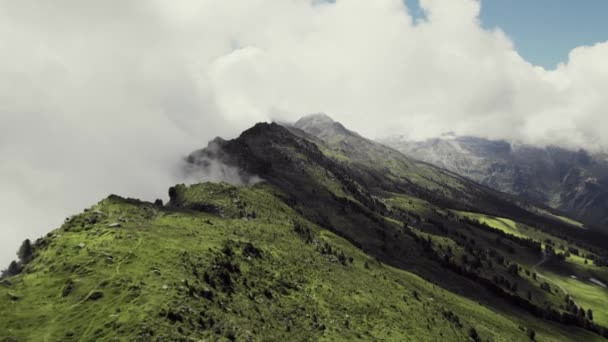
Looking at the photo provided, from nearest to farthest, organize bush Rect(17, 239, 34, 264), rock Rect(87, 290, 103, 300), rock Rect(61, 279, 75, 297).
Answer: rock Rect(87, 290, 103, 300), rock Rect(61, 279, 75, 297), bush Rect(17, 239, 34, 264)

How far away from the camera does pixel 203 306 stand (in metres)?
70.3

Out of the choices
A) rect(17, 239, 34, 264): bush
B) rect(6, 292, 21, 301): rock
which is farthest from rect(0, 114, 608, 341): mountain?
rect(17, 239, 34, 264): bush

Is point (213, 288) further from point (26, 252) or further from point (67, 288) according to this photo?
point (26, 252)

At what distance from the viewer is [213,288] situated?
79125 millimetres

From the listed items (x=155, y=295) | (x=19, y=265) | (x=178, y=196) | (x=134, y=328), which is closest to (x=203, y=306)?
(x=155, y=295)

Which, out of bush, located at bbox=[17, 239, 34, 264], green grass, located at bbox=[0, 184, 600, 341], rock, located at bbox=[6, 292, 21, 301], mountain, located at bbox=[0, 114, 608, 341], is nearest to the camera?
green grass, located at bbox=[0, 184, 600, 341]

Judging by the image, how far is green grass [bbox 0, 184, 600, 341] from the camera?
63312mm

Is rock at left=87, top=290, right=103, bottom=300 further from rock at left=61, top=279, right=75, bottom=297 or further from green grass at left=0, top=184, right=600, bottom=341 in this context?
rock at left=61, top=279, right=75, bottom=297

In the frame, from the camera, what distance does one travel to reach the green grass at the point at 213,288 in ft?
208

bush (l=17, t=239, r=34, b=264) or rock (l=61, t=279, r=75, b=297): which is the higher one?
bush (l=17, t=239, r=34, b=264)

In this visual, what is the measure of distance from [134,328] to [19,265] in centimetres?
5097

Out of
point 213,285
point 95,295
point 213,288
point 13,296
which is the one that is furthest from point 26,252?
point 213,288

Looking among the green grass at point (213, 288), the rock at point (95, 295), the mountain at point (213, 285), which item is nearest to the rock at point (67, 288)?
the green grass at point (213, 288)

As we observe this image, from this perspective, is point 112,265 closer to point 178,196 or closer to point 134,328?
point 134,328
